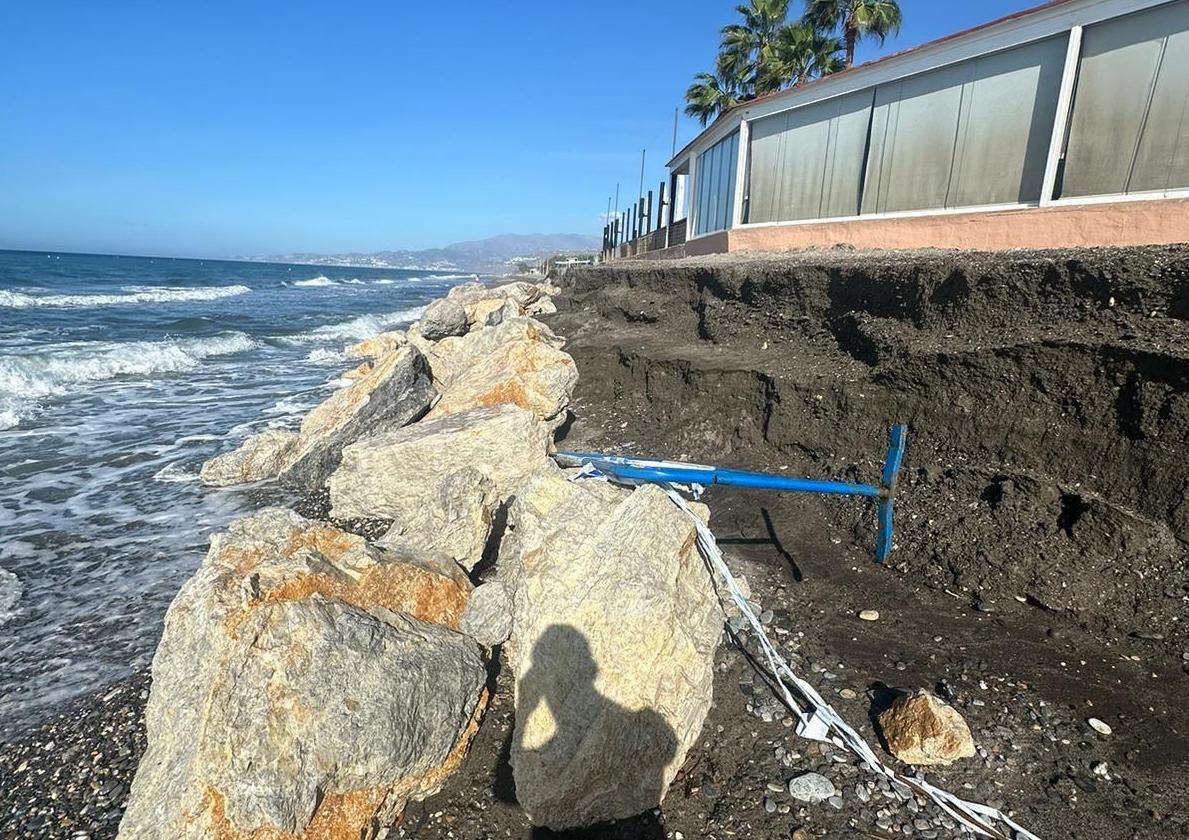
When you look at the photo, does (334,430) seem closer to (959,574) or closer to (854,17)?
(959,574)

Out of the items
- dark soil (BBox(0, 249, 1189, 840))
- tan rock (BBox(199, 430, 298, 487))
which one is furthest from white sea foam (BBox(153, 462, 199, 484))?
dark soil (BBox(0, 249, 1189, 840))

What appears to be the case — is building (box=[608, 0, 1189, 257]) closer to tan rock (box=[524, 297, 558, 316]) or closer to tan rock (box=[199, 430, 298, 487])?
tan rock (box=[524, 297, 558, 316])

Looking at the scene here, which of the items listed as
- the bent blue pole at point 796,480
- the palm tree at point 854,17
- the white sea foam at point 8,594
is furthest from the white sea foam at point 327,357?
the palm tree at point 854,17

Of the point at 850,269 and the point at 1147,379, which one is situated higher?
the point at 850,269

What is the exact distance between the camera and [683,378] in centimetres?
764

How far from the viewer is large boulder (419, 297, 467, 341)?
1282 cm

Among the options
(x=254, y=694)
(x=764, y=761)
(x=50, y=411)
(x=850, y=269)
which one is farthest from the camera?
(x=50, y=411)

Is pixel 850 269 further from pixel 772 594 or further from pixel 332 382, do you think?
pixel 332 382

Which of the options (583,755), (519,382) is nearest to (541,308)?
Answer: (519,382)

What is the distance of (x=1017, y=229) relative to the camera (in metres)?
8.65

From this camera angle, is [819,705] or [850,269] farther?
[850,269]

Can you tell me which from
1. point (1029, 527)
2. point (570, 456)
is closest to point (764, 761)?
point (1029, 527)

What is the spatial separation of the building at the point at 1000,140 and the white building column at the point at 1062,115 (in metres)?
0.01

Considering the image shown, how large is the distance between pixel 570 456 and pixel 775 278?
12.2ft
